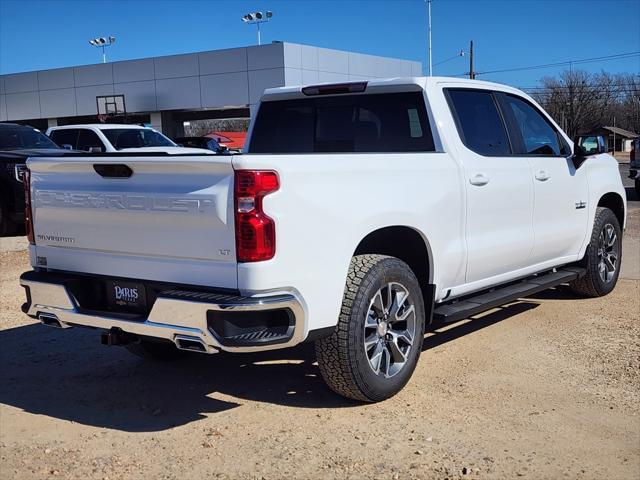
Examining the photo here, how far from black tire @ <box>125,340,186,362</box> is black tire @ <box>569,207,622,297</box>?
3963mm

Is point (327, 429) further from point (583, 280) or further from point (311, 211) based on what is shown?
point (583, 280)

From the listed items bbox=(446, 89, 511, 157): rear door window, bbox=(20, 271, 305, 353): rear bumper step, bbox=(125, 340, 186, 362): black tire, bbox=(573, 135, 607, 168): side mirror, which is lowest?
bbox=(125, 340, 186, 362): black tire

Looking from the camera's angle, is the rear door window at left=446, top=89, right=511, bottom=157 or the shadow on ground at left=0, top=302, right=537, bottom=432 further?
the rear door window at left=446, top=89, right=511, bottom=157

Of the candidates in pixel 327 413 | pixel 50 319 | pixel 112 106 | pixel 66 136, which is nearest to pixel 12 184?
pixel 66 136

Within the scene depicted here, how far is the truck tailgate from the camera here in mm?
3924

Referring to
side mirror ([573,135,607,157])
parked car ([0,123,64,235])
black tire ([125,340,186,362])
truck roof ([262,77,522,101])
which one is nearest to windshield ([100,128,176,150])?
parked car ([0,123,64,235])

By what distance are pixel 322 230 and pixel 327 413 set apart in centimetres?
119

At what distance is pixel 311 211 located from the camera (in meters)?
4.05

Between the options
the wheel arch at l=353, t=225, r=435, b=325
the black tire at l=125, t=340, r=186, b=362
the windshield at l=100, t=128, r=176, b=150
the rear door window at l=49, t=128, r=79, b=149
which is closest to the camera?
the wheel arch at l=353, t=225, r=435, b=325

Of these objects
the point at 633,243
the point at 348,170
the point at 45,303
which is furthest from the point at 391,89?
the point at 633,243

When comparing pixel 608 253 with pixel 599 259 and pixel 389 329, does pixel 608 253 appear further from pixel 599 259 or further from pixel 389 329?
pixel 389 329

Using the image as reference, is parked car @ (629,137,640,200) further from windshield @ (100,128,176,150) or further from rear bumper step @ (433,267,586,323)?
rear bumper step @ (433,267,586,323)

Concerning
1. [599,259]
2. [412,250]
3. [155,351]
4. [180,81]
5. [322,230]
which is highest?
[180,81]

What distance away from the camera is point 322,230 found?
13.5 ft
